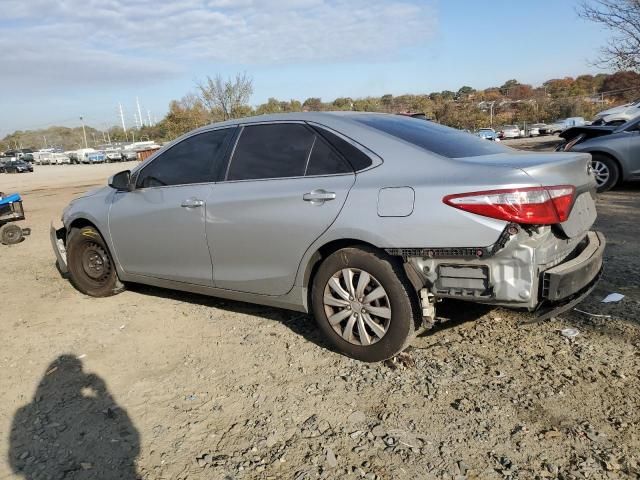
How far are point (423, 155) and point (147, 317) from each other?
9.51 ft

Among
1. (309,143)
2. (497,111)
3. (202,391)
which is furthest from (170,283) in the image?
(497,111)

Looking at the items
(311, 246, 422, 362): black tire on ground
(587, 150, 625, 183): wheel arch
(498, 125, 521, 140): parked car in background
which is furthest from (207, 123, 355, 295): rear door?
(498, 125, 521, 140): parked car in background

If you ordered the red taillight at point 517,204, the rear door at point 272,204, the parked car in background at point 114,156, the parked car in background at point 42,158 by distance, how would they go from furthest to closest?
the parked car in background at point 42,158, the parked car in background at point 114,156, the rear door at point 272,204, the red taillight at point 517,204

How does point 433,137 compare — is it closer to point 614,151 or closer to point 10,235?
point 614,151

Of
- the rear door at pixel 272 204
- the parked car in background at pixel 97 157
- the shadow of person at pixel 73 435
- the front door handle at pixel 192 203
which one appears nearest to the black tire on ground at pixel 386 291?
the rear door at pixel 272 204

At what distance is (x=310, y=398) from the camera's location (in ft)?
10.2

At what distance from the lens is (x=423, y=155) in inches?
125

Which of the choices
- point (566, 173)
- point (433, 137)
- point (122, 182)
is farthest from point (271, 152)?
point (566, 173)

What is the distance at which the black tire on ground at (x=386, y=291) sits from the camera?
318 cm

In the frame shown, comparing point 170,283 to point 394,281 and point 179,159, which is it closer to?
point 179,159

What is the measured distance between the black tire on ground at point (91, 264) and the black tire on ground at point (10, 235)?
13.7 ft

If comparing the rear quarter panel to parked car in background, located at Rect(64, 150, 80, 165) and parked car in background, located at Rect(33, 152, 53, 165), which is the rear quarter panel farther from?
parked car in background, located at Rect(33, 152, 53, 165)

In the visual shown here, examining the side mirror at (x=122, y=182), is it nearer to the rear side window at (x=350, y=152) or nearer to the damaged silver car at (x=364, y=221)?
the damaged silver car at (x=364, y=221)

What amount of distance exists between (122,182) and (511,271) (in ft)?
11.3
